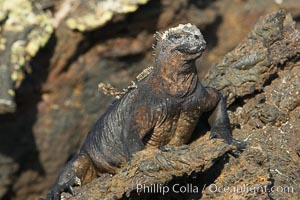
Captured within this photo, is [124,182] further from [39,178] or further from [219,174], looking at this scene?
[39,178]

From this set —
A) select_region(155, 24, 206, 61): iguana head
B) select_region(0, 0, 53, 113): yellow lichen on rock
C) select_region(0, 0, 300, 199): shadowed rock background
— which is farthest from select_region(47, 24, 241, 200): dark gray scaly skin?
select_region(0, 0, 53, 113): yellow lichen on rock

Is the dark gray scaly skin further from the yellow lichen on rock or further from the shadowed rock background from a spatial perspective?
the yellow lichen on rock

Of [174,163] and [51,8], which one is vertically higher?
[174,163]

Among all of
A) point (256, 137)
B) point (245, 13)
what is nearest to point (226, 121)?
point (256, 137)

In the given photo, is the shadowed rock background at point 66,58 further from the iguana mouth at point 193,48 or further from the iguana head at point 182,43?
the iguana mouth at point 193,48

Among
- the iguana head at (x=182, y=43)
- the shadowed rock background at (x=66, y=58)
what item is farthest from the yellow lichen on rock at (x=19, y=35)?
the iguana head at (x=182, y=43)

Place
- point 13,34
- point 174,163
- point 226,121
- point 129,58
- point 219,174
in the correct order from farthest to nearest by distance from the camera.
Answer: point 129,58 → point 13,34 → point 226,121 → point 219,174 → point 174,163

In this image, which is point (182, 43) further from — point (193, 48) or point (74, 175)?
point (74, 175)

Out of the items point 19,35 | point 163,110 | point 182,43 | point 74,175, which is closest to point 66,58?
point 19,35
